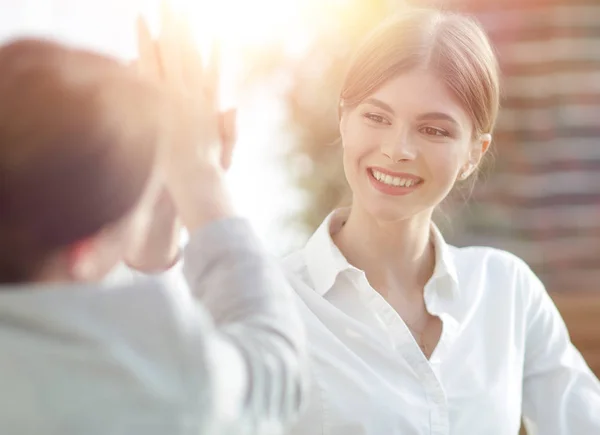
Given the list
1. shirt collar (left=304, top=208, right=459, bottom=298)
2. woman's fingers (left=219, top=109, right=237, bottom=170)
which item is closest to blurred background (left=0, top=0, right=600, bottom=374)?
shirt collar (left=304, top=208, right=459, bottom=298)

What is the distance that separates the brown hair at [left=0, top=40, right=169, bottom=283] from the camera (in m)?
0.76

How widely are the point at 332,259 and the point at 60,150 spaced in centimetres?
89

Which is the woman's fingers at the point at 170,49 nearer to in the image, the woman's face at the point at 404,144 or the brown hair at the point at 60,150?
the brown hair at the point at 60,150

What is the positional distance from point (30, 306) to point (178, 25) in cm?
29

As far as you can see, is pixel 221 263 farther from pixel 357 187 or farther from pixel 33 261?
pixel 357 187

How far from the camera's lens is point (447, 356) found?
157cm

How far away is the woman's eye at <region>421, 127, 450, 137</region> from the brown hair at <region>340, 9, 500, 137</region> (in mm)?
64

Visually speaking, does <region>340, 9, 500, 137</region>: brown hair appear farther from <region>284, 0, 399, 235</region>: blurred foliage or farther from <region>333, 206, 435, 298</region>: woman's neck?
<region>284, 0, 399, 235</region>: blurred foliage

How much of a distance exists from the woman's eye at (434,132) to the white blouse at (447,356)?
0.26 meters

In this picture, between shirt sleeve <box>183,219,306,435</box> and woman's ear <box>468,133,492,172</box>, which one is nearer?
shirt sleeve <box>183,219,306,435</box>

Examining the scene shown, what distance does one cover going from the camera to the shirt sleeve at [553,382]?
163 centimetres

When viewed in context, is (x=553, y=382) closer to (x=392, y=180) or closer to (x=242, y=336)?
(x=392, y=180)

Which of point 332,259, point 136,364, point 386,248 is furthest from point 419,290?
point 136,364

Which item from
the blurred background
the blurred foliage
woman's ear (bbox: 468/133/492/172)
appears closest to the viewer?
woman's ear (bbox: 468/133/492/172)
